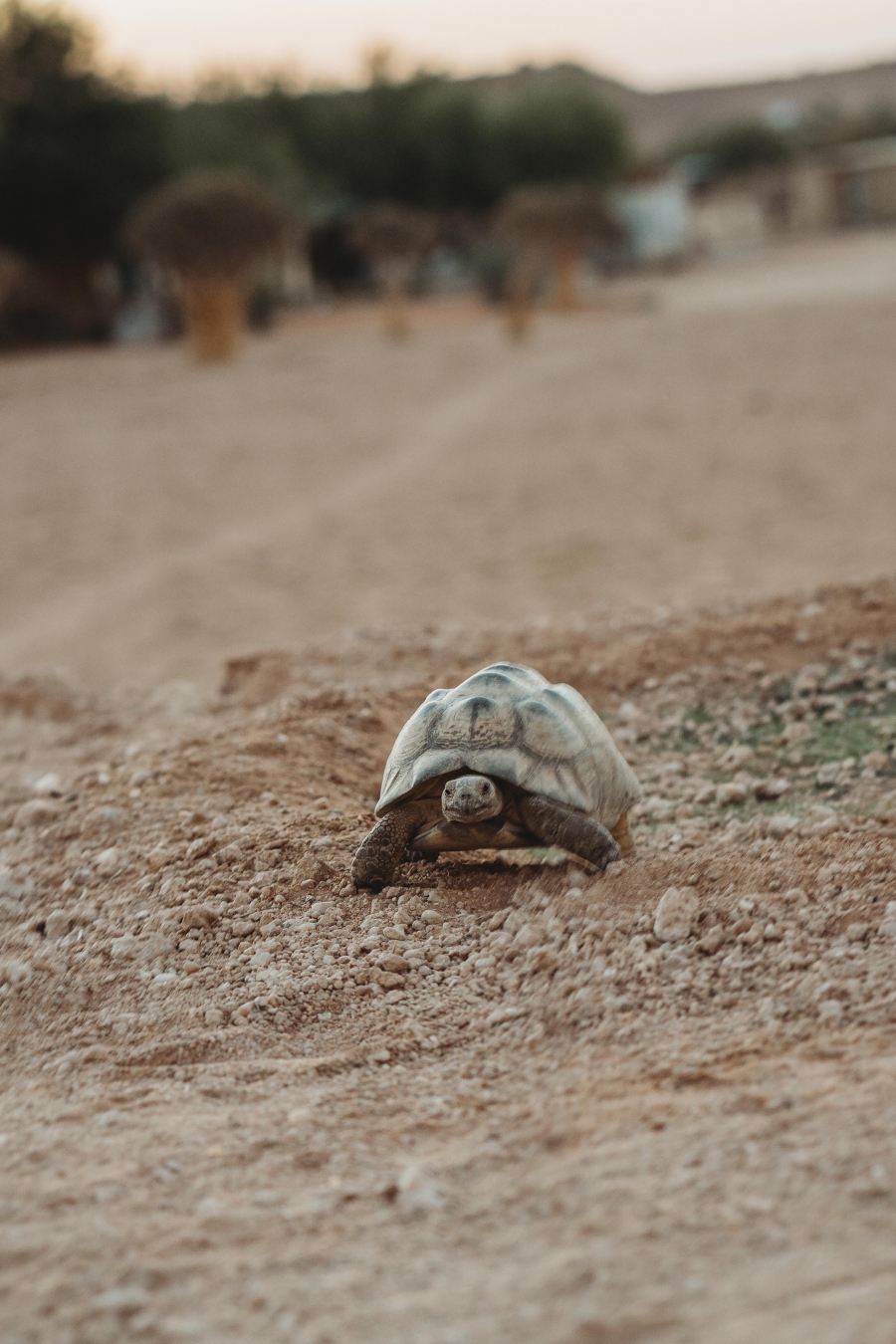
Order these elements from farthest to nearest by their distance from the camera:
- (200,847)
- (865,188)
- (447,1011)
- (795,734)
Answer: (865,188) → (795,734) → (200,847) → (447,1011)

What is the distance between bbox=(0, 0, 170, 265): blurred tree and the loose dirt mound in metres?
26.3

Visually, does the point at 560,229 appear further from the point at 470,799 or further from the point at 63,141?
the point at 470,799

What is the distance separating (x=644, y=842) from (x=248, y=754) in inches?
56.1

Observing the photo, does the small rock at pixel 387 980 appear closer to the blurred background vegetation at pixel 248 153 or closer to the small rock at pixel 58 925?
the small rock at pixel 58 925

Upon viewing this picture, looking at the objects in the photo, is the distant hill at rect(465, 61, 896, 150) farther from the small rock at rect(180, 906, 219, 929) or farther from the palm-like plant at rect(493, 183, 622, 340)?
the small rock at rect(180, 906, 219, 929)

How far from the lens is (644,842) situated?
367 centimetres

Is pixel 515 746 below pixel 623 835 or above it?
above

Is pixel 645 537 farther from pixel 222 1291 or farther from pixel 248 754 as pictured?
pixel 222 1291

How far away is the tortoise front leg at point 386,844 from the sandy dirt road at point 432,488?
11.1 feet

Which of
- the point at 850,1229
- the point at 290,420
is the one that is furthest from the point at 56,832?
the point at 290,420

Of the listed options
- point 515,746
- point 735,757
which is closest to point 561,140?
point 735,757

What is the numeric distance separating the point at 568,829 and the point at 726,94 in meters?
147

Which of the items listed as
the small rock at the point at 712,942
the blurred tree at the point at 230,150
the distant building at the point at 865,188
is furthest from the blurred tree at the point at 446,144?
the small rock at the point at 712,942

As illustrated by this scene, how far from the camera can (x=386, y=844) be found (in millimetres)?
3385
